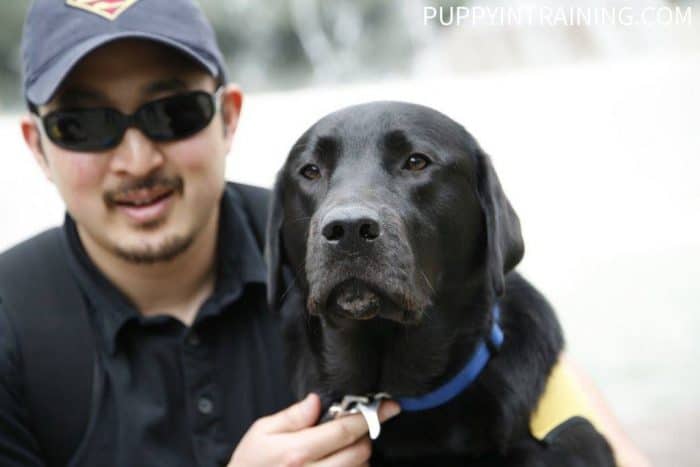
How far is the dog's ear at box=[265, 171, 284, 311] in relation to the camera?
2.51m

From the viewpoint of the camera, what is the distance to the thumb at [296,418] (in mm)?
2367

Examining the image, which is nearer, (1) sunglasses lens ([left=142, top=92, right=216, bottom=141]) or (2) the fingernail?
(2) the fingernail

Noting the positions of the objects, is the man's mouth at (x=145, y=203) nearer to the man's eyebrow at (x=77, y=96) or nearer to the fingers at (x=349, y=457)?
the man's eyebrow at (x=77, y=96)

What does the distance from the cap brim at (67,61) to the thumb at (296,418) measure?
3.57 ft

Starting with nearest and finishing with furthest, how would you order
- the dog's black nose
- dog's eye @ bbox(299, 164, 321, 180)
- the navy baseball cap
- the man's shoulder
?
the dog's black nose < dog's eye @ bbox(299, 164, 321, 180) < the navy baseball cap < the man's shoulder

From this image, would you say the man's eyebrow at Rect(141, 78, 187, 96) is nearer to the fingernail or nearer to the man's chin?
the man's chin

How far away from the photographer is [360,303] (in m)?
2.08

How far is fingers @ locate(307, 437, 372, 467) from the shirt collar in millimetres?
642

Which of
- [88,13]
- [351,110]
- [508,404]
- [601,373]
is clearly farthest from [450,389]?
[601,373]

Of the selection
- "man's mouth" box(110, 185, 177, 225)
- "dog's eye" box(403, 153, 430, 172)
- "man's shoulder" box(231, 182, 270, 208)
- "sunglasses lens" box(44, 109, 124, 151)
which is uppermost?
"sunglasses lens" box(44, 109, 124, 151)

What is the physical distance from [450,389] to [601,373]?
2.82m

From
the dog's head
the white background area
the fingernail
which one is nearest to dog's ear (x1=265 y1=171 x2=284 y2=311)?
the dog's head

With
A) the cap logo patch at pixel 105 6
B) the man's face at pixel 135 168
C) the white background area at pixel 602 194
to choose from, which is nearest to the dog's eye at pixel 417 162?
the man's face at pixel 135 168

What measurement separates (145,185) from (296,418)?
83cm
